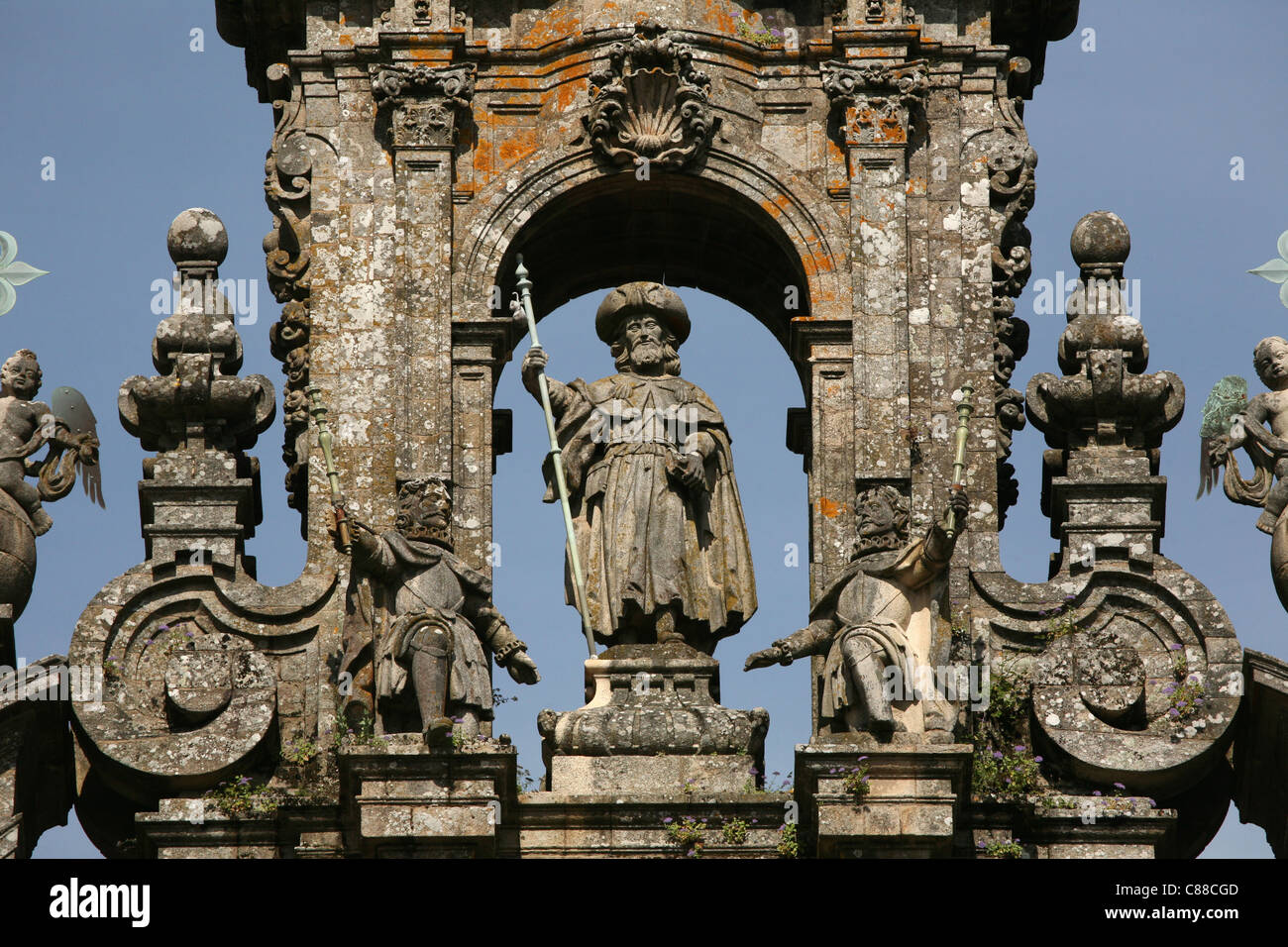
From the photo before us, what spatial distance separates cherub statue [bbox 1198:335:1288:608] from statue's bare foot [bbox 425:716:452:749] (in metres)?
5.80

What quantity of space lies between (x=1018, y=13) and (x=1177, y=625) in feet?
18.0

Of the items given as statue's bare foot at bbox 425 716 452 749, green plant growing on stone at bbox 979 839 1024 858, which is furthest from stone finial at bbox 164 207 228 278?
green plant growing on stone at bbox 979 839 1024 858

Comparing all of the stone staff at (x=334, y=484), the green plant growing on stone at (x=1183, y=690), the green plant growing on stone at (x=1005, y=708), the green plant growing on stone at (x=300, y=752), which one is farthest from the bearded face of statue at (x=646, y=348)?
the green plant growing on stone at (x=1183, y=690)

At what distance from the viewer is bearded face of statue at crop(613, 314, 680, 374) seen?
30609mm

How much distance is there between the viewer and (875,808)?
2756 centimetres

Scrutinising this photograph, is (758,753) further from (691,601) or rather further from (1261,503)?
(1261,503)

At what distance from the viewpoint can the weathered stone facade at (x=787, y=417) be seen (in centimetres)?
2842

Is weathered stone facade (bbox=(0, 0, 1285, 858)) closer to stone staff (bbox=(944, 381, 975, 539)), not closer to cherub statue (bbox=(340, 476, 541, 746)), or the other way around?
cherub statue (bbox=(340, 476, 541, 746))

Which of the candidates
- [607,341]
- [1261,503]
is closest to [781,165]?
[607,341]

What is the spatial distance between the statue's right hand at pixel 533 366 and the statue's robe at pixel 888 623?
259 centimetres

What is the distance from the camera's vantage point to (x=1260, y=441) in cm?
3003

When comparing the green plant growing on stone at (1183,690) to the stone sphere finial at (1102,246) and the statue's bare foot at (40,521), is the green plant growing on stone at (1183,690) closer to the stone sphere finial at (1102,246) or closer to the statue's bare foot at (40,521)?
the stone sphere finial at (1102,246)

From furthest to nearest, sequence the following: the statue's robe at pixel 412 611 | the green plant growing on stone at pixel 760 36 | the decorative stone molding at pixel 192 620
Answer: the green plant growing on stone at pixel 760 36 < the decorative stone molding at pixel 192 620 < the statue's robe at pixel 412 611

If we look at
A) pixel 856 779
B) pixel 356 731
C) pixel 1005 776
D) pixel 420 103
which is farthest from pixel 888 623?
pixel 420 103
